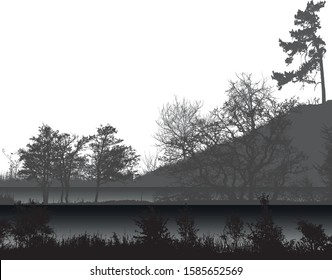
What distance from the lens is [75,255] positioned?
2286 centimetres

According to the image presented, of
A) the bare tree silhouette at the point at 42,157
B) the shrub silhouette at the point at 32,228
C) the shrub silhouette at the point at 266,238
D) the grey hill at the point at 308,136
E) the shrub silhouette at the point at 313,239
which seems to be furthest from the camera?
the grey hill at the point at 308,136

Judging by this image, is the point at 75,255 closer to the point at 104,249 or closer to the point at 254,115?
the point at 104,249

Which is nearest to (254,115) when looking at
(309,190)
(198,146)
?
(198,146)

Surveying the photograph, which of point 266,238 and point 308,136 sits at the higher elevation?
point 308,136

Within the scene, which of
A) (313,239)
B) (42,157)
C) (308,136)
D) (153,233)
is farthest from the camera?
(308,136)

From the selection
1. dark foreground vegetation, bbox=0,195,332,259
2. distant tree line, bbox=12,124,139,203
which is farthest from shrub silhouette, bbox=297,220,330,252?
distant tree line, bbox=12,124,139,203

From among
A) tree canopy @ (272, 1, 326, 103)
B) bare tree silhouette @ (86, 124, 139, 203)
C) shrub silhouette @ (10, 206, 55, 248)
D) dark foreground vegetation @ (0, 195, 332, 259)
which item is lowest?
dark foreground vegetation @ (0, 195, 332, 259)

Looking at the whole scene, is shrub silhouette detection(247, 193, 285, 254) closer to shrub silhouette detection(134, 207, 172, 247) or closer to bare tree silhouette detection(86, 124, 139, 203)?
shrub silhouette detection(134, 207, 172, 247)

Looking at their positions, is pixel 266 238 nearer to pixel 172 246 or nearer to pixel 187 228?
pixel 187 228

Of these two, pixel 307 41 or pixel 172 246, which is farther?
pixel 307 41

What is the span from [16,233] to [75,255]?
11.7ft

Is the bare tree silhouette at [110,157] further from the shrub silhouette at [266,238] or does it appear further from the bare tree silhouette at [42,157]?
the shrub silhouette at [266,238]

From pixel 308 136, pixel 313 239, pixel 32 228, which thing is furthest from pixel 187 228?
pixel 308 136

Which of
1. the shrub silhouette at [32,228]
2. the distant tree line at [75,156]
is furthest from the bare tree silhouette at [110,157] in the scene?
the shrub silhouette at [32,228]
